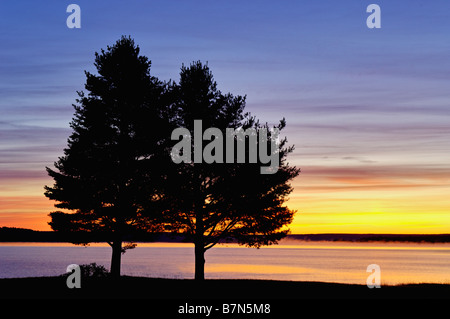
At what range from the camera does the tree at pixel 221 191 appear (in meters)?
31.3

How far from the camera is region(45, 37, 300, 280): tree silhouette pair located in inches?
1242

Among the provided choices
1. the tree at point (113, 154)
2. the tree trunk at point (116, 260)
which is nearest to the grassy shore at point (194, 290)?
the tree trunk at point (116, 260)

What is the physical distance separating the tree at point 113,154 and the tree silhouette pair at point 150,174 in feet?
0.20

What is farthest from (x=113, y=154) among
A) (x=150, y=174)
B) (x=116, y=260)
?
(x=116, y=260)

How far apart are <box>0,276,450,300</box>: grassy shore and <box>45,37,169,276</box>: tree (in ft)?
12.3

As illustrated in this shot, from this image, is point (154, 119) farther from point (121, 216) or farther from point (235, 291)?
point (235, 291)

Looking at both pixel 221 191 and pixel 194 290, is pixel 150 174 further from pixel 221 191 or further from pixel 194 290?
pixel 194 290

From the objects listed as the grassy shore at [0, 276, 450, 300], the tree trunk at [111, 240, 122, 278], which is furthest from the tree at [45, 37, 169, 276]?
the grassy shore at [0, 276, 450, 300]

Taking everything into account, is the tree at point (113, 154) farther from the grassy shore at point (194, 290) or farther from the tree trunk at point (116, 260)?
the grassy shore at point (194, 290)

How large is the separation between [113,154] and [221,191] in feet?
23.8

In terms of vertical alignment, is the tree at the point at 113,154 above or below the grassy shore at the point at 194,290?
above

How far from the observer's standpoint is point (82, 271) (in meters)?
31.7

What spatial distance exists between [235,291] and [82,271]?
33.1ft
